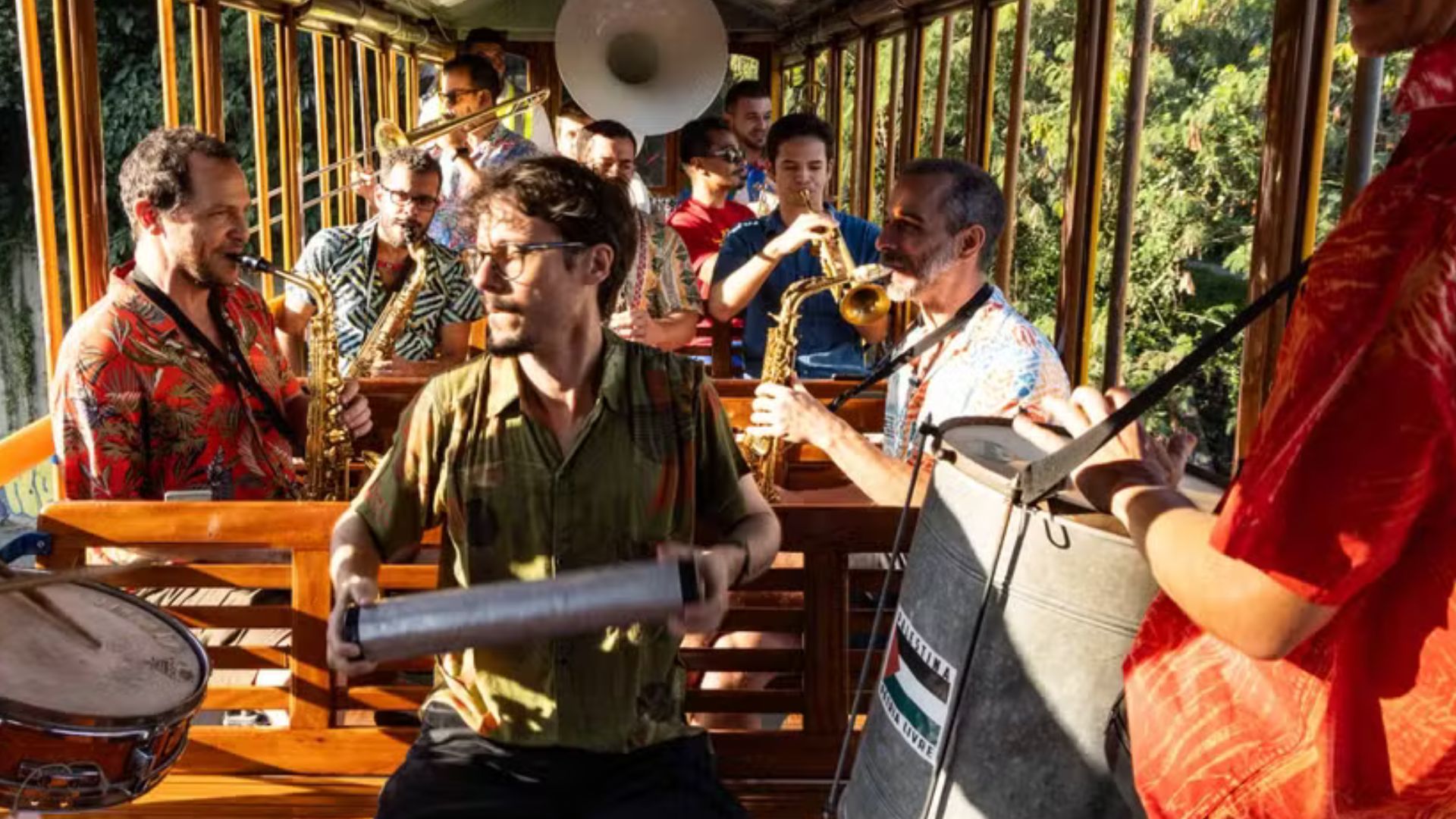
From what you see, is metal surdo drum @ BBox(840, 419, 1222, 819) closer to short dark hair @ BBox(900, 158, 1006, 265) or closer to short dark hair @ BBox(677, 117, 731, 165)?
short dark hair @ BBox(900, 158, 1006, 265)

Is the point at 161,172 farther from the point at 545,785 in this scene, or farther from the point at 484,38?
the point at 484,38

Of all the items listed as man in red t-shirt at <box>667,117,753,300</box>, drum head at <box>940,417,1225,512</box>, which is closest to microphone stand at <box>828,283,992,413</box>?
drum head at <box>940,417,1225,512</box>

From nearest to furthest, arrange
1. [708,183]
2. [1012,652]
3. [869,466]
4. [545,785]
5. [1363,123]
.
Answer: [1012,652] → [545,785] → [1363,123] → [869,466] → [708,183]

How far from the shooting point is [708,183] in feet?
20.7

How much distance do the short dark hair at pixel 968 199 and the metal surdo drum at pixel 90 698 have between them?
2.20 metres

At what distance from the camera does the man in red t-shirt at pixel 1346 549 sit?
1.12 metres

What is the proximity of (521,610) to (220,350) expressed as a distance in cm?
199

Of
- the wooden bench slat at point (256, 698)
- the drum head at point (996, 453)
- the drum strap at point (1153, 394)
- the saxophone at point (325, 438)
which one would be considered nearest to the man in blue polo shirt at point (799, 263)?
the saxophone at point (325, 438)

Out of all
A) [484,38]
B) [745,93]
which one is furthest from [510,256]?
[484,38]

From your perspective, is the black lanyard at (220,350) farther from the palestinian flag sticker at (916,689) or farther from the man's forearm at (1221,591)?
the man's forearm at (1221,591)

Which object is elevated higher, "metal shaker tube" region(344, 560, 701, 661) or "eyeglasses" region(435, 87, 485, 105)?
"eyeglasses" region(435, 87, 485, 105)

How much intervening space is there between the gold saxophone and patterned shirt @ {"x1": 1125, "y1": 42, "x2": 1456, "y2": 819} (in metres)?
2.25

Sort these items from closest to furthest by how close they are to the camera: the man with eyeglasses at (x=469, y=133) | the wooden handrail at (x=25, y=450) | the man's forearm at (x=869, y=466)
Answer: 1. the man's forearm at (x=869, y=466)
2. the wooden handrail at (x=25, y=450)
3. the man with eyeglasses at (x=469, y=133)

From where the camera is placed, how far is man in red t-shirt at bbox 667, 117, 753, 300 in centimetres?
619
